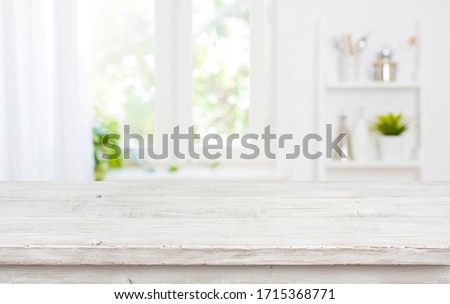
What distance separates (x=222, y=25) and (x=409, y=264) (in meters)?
2.78

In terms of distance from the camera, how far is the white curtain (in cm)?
205

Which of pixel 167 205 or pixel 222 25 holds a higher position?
pixel 222 25

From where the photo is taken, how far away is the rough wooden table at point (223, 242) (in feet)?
1.80

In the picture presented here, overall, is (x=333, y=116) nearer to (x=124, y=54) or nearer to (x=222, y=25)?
(x=222, y=25)

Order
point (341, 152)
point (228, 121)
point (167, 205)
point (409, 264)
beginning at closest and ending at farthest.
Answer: point (409, 264)
point (167, 205)
point (341, 152)
point (228, 121)

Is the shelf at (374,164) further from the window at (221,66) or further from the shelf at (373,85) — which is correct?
the window at (221,66)

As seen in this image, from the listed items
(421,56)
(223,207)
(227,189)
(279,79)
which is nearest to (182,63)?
(279,79)

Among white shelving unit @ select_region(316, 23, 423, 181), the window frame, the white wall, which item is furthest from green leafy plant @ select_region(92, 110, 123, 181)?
white shelving unit @ select_region(316, 23, 423, 181)

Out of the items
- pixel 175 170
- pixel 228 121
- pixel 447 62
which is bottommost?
pixel 175 170

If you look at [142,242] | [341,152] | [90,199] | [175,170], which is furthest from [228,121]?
[142,242]

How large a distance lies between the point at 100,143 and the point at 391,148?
148 cm

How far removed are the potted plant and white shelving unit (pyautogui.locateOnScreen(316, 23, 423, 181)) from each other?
58 mm

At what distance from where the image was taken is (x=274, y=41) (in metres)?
3.13

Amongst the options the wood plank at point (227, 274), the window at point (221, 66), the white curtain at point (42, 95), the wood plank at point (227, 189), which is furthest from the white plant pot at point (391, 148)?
the wood plank at point (227, 274)
